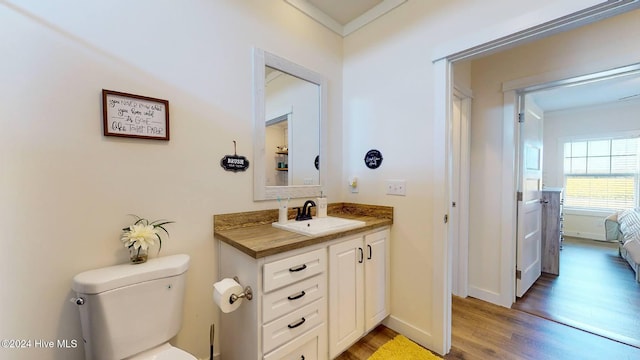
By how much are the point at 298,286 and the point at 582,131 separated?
20.5ft

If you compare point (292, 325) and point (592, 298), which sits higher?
point (292, 325)

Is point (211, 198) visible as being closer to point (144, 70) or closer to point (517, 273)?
point (144, 70)

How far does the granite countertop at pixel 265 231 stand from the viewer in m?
1.24

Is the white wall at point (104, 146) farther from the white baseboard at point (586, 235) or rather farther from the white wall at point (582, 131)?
the white baseboard at point (586, 235)

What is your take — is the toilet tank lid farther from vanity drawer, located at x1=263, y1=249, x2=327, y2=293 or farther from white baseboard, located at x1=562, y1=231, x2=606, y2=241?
white baseboard, located at x1=562, y1=231, x2=606, y2=241

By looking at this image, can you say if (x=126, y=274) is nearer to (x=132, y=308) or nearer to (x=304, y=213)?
(x=132, y=308)

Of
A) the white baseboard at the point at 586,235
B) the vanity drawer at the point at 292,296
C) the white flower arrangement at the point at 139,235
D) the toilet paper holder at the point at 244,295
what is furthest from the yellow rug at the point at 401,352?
the white baseboard at the point at 586,235

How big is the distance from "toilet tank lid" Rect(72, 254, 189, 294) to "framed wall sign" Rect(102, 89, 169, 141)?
2.17ft

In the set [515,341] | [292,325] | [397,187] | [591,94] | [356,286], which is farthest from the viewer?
[591,94]

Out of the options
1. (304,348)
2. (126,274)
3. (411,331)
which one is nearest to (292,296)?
(304,348)

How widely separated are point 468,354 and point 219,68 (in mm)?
2581

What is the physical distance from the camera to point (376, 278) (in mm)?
1847

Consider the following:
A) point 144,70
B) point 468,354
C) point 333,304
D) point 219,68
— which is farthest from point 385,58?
point 468,354

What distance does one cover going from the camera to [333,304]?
4.98ft
